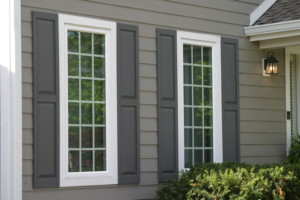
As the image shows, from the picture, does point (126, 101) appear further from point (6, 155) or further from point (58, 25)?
point (6, 155)

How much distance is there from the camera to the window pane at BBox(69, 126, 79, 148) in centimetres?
635

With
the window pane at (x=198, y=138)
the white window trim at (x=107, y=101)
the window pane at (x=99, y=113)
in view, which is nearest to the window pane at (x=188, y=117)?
the window pane at (x=198, y=138)

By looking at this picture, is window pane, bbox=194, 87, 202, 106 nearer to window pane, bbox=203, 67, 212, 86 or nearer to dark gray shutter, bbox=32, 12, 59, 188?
window pane, bbox=203, 67, 212, 86

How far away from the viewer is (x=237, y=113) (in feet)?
26.3

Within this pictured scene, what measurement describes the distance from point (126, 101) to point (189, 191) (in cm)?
123

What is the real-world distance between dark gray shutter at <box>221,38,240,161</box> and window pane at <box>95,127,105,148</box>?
1.91 meters

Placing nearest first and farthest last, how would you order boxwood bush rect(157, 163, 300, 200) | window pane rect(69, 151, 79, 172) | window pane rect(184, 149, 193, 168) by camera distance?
boxwood bush rect(157, 163, 300, 200)
window pane rect(69, 151, 79, 172)
window pane rect(184, 149, 193, 168)

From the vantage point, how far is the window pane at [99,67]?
6.63 m

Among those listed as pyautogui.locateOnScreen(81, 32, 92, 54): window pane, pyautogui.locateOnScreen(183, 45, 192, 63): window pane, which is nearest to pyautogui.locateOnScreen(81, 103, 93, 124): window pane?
pyautogui.locateOnScreen(81, 32, 92, 54): window pane

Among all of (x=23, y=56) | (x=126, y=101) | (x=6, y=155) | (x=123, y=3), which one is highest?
(x=123, y=3)

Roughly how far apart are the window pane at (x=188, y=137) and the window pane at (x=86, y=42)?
Result: 170 centimetres

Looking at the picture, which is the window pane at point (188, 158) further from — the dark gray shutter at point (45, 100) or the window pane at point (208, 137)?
the dark gray shutter at point (45, 100)

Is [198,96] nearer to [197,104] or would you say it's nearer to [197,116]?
[197,104]

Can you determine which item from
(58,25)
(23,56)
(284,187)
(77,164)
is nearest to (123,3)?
(58,25)
